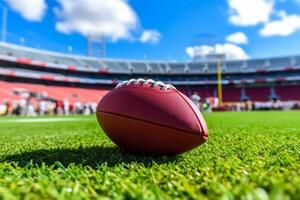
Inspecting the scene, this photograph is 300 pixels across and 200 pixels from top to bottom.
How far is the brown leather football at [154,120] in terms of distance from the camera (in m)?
2.18

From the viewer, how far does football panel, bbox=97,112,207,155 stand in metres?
2.17

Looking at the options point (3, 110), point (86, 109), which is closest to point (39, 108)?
→ point (3, 110)

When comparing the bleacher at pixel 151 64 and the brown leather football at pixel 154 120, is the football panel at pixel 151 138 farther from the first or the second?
the bleacher at pixel 151 64

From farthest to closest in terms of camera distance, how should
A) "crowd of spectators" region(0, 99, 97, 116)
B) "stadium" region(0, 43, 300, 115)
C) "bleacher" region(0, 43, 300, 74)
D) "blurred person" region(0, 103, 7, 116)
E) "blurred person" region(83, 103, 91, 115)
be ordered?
"bleacher" region(0, 43, 300, 74)
"stadium" region(0, 43, 300, 115)
"blurred person" region(83, 103, 91, 115)
"crowd of spectators" region(0, 99, 97, 116)
"blurred person" region(0, 103, 7, 116)

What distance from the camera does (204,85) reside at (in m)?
51.2

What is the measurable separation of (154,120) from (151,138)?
0.47 feet

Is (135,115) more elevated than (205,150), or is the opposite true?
(135,115)

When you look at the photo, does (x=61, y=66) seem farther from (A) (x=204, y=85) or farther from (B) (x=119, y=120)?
(B) (x=119, y=120)

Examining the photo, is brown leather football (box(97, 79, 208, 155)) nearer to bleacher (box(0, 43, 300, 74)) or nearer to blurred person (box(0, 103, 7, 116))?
blurred person (box(0, 103, 7, 116))

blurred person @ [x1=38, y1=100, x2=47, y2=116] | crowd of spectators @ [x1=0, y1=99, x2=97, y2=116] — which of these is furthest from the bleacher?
blurred person @ [x1=38, y1=100, x2=47, y2=116]

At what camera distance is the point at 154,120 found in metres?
2.20

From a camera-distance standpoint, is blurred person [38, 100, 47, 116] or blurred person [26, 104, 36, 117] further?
blurred person [38, 100, 47, 116]

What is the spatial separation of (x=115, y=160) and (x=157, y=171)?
0.56 m

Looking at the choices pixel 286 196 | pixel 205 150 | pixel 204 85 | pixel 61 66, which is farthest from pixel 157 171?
pixel 204 85
